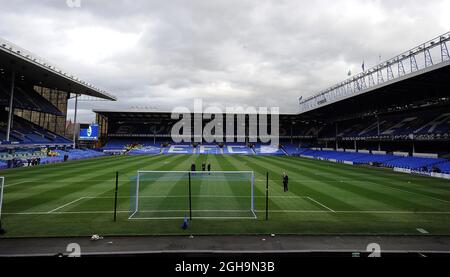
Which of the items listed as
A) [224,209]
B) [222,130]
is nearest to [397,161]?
[224,209]

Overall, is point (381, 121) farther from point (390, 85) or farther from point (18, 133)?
point (18, 133)

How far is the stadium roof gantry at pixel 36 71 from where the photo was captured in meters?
37.7

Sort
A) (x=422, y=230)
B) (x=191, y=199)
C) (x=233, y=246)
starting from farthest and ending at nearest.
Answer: (x=191, y=199), (x=422, y=230), (x=233, y=246)

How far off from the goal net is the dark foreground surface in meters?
2.98

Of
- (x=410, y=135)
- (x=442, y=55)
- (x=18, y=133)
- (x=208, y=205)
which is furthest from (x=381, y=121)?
(x=18, y=133)

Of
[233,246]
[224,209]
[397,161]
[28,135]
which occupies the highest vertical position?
[28,135]

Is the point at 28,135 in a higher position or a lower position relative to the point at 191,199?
higher

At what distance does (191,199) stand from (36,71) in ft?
153

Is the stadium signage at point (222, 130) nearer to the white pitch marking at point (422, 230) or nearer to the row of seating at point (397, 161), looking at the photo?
the row of seating at point (397, 161)

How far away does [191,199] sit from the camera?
60.1 feet

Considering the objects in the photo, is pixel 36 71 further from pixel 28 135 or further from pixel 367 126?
pixel 367 126

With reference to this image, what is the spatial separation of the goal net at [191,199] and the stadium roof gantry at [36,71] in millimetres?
30275

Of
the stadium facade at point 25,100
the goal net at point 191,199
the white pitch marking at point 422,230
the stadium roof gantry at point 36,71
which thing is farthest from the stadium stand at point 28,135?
the white pitch marking at point 422,230
